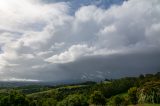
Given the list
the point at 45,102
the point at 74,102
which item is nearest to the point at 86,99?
the point at 74,102

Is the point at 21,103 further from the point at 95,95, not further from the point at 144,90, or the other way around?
the point at 144,90

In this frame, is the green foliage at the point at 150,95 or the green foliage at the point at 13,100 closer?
the green foliage at the point at 13,100

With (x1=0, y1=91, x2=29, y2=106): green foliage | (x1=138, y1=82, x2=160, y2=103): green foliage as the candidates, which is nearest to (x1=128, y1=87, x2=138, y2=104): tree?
(x1=138, y1=82, x2=160, y2=103): green foliage

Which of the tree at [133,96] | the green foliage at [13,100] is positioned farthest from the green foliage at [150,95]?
the green foliage at [13,100]

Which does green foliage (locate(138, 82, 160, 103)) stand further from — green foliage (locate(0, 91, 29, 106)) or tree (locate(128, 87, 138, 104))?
green foliage (locate(0, 91, 29, 106))

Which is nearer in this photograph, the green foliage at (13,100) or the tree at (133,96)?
the green foliage at (13,100)

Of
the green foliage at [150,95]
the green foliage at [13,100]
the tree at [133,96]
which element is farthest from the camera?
the tree at [133,96]

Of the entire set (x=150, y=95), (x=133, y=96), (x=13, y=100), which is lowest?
(x=13, y=100)

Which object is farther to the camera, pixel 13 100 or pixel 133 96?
pixel 133 96

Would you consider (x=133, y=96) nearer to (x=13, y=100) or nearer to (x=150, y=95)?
(x=150, y=95)

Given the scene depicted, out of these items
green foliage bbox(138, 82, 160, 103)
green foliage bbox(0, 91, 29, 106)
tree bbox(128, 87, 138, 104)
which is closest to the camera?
green foliage bbox(0, 91, 29, 106)

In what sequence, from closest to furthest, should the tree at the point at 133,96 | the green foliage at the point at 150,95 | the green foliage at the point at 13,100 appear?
the green foliage at the point at 13,100
the green foliage at the point at 150,95
the tree at the point at 133,96

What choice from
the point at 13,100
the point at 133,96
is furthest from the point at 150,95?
the point at 13,100

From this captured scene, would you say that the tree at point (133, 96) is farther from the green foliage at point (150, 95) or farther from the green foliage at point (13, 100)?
the green foliage at point (13, 100)
